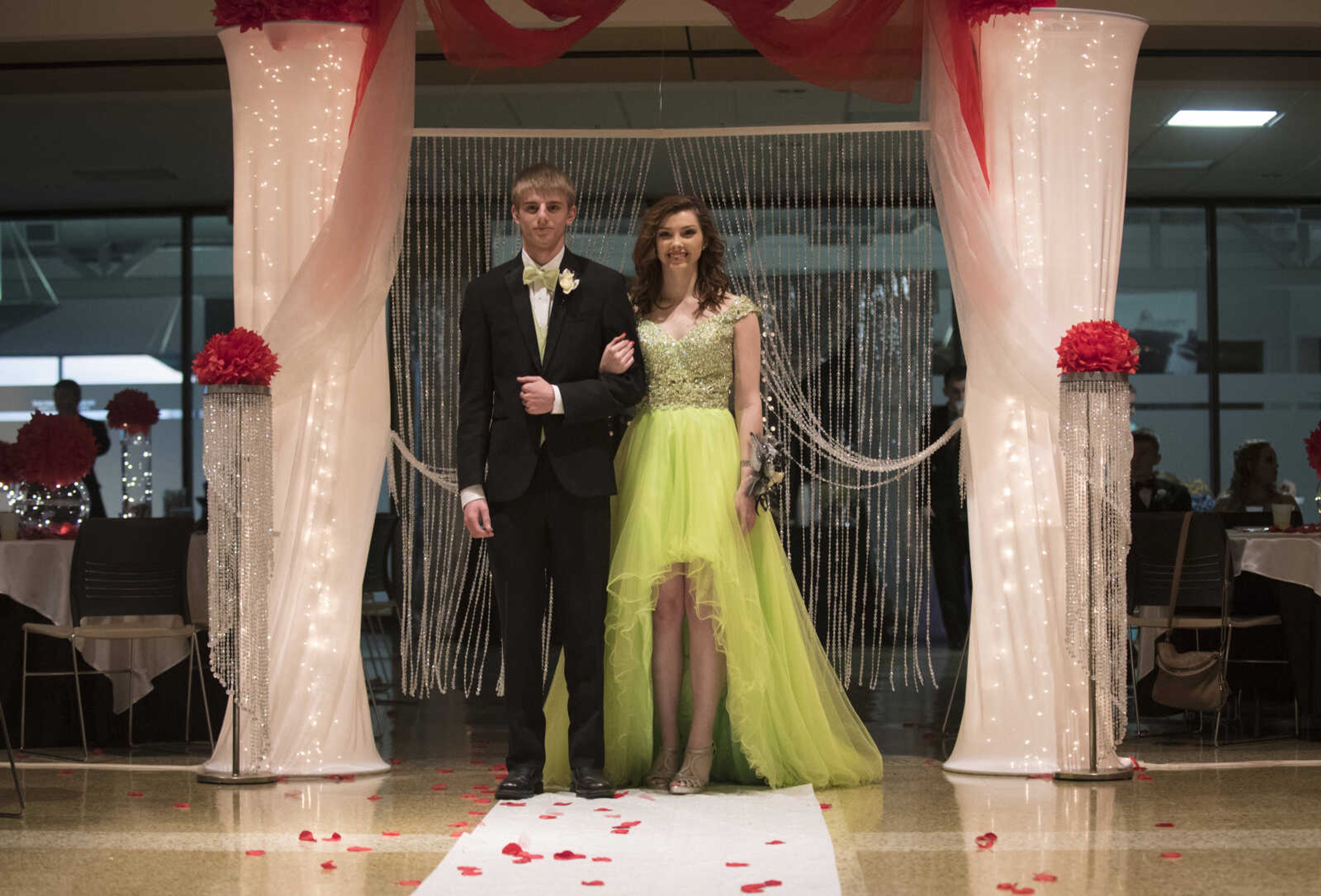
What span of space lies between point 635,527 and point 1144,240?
24.9 ft

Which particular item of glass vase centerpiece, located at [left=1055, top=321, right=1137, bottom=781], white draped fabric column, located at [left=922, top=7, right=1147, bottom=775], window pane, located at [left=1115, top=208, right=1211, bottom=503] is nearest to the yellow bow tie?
white draped fabric column, located at [left=922, top=7, right=1147, bottom=775]

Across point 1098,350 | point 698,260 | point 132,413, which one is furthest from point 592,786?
point 132,413

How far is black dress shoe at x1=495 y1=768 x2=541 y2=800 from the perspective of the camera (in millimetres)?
4211

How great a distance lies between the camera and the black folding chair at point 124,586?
17.9ft

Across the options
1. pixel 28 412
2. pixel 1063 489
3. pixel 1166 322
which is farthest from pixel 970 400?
pixel 28 412

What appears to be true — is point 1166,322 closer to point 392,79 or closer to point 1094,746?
point 1094,746

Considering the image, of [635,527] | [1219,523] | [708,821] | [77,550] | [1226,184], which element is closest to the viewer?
[708,821]

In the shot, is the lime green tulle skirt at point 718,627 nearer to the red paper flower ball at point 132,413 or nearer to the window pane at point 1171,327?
the red paper flower ball at point 132,413

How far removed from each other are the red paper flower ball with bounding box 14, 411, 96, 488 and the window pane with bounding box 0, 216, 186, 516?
4965 millimetres

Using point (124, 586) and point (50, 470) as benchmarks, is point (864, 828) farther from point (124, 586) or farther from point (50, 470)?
point (50, 470)

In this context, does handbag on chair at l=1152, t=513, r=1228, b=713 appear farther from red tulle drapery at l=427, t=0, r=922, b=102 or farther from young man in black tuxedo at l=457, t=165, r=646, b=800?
young man in black tuxedo at l=457, t=165, r=646, b=800

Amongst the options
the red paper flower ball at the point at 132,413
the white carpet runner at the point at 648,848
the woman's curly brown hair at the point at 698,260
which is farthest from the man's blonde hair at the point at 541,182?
the red paper flower ball at the point at 132,413

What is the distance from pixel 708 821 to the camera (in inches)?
152

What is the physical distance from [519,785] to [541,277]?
1.53 m
